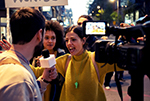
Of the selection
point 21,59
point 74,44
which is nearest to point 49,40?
point 74,44

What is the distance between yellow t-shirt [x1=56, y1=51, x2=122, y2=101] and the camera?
2.14 meters

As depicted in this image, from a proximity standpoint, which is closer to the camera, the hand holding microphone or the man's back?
the man's back

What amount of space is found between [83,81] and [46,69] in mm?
509

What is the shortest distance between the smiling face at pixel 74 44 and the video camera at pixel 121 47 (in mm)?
476

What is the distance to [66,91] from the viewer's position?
224cm

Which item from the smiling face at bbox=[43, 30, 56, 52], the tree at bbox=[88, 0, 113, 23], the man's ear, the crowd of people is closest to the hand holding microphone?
the crowd of people

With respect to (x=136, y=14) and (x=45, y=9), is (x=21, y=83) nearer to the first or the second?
(x=45, y=9)

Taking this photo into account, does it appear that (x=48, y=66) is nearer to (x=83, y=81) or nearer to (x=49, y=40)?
(x=83, y=81)

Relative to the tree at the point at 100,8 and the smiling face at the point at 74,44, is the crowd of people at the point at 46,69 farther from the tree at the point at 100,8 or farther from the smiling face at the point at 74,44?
the tree at the point at 100,8

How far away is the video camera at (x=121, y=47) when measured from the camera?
119 centimetres

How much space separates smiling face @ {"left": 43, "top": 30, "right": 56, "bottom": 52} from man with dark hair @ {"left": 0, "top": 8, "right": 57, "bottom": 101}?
1648 millimetres

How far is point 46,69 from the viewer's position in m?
1.92

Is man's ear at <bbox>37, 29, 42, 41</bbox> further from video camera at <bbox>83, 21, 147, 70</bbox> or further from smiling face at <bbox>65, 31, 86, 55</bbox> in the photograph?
smiling face at <bbox>65, 31, 86, 55</bbox>

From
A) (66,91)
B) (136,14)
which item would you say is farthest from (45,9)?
(66,91)
